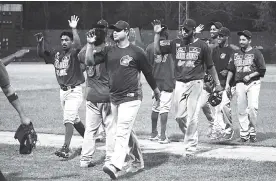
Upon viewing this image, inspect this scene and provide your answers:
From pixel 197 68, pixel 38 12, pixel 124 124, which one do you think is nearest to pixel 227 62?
pixel 197 68

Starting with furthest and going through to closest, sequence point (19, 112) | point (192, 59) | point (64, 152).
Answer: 1. point (192, 59)
2. point (64, 152)
3. point (19, 112)

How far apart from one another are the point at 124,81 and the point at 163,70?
12.5 feet

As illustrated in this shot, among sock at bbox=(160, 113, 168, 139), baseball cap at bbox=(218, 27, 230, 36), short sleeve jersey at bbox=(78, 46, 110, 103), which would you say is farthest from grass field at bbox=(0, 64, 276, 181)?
baseball cap at bbox=(218, 27, 230, 36)

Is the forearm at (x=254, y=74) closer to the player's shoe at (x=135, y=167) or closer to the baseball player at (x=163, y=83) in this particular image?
the baseball player at (x=163, y=83)

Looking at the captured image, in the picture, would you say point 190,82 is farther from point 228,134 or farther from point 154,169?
point 228,134

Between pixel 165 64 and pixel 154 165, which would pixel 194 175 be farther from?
pixel 165 64

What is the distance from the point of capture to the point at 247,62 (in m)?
11.7

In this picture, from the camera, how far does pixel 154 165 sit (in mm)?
9094

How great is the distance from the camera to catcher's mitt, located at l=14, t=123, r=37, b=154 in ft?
23.4

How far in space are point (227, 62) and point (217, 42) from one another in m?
0.48

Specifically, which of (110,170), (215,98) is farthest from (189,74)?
(110,170)

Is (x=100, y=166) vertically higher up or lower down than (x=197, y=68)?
lower down

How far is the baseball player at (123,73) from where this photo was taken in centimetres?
809

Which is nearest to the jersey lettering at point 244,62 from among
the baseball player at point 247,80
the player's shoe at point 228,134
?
the baseball player at point 247,80
